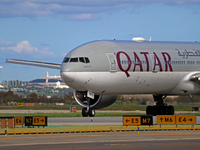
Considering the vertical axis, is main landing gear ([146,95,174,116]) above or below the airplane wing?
below

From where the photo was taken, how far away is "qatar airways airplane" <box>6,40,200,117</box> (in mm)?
40438

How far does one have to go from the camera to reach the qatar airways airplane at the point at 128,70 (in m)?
40.4

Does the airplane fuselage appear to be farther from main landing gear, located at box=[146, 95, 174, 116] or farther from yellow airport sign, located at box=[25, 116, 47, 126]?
yellow airport sign, located at box=[25, 116, 47, 126]

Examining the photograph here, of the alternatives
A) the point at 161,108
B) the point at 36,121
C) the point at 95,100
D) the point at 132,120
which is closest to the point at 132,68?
the point at 95,100

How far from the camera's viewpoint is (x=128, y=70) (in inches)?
1634

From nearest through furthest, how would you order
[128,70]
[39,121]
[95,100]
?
1. [39,121]
2. [128,70]
3. [95,100]

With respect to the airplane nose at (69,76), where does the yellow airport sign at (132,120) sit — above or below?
below

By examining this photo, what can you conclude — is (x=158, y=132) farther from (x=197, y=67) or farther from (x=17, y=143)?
(x=197, y=67)

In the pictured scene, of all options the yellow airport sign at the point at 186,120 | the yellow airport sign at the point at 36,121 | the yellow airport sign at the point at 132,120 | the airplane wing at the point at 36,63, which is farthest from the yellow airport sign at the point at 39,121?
the airplane wing at the point at 36,63

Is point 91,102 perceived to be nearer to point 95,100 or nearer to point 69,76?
point 95,100

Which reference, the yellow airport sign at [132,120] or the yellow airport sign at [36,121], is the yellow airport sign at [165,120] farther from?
the yellow airport sign at [36,121]

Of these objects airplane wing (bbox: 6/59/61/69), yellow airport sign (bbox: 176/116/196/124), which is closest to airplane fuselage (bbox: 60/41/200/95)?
yellow airport sign (bbox: 176/116/196/124)

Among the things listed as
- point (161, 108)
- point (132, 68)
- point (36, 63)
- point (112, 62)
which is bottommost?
point (161, 108)

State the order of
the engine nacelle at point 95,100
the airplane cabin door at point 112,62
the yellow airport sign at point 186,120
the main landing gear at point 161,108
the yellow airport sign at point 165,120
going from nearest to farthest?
the yellow airport sign at point 186,120 → the yellow airport sign at point 165,120 → the airplane cabin door at point 112,62 → the engine nacelle at point 95,100 → the main landing gear at point 161,108
